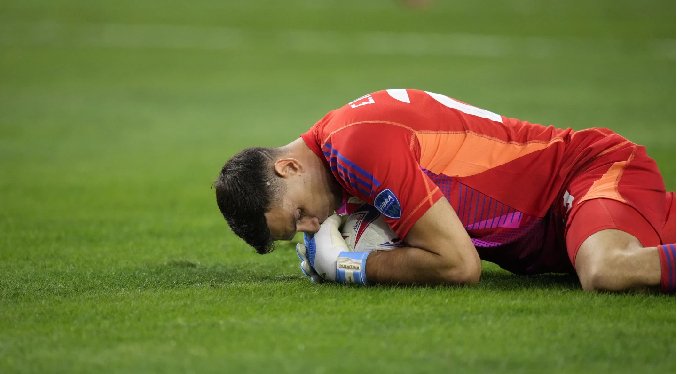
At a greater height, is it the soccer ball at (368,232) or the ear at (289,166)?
the ear at (289,166)

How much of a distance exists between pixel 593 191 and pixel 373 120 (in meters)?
1.25

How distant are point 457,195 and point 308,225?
822mm

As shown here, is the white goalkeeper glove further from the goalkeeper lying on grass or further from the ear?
the ear

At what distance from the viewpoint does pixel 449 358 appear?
3.37 m

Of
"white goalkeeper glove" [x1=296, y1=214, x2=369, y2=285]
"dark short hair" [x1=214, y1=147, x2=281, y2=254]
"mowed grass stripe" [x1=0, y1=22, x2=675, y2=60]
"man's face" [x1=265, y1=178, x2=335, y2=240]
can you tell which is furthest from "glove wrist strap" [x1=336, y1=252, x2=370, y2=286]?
"mowed grass stripe" [x1=0, y1=22, x2=675, y2=60]

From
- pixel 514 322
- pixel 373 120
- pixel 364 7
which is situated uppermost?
pixel 364 7

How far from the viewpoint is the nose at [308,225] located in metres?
4.70

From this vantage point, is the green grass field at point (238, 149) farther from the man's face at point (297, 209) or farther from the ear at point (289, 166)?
the ear at point (289, 166)

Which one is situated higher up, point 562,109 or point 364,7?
A: point 364,7

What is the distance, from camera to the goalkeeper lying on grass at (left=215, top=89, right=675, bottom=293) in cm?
436

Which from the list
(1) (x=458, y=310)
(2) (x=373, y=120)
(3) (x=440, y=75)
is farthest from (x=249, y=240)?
(3) (x=440, y=75)

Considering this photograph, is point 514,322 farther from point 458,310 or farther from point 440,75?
point 440,75

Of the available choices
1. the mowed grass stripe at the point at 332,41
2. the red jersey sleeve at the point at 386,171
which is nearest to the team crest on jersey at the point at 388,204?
the red jersey sleeve at the point at 386,171

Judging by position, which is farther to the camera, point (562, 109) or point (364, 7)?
point (364, 7)
